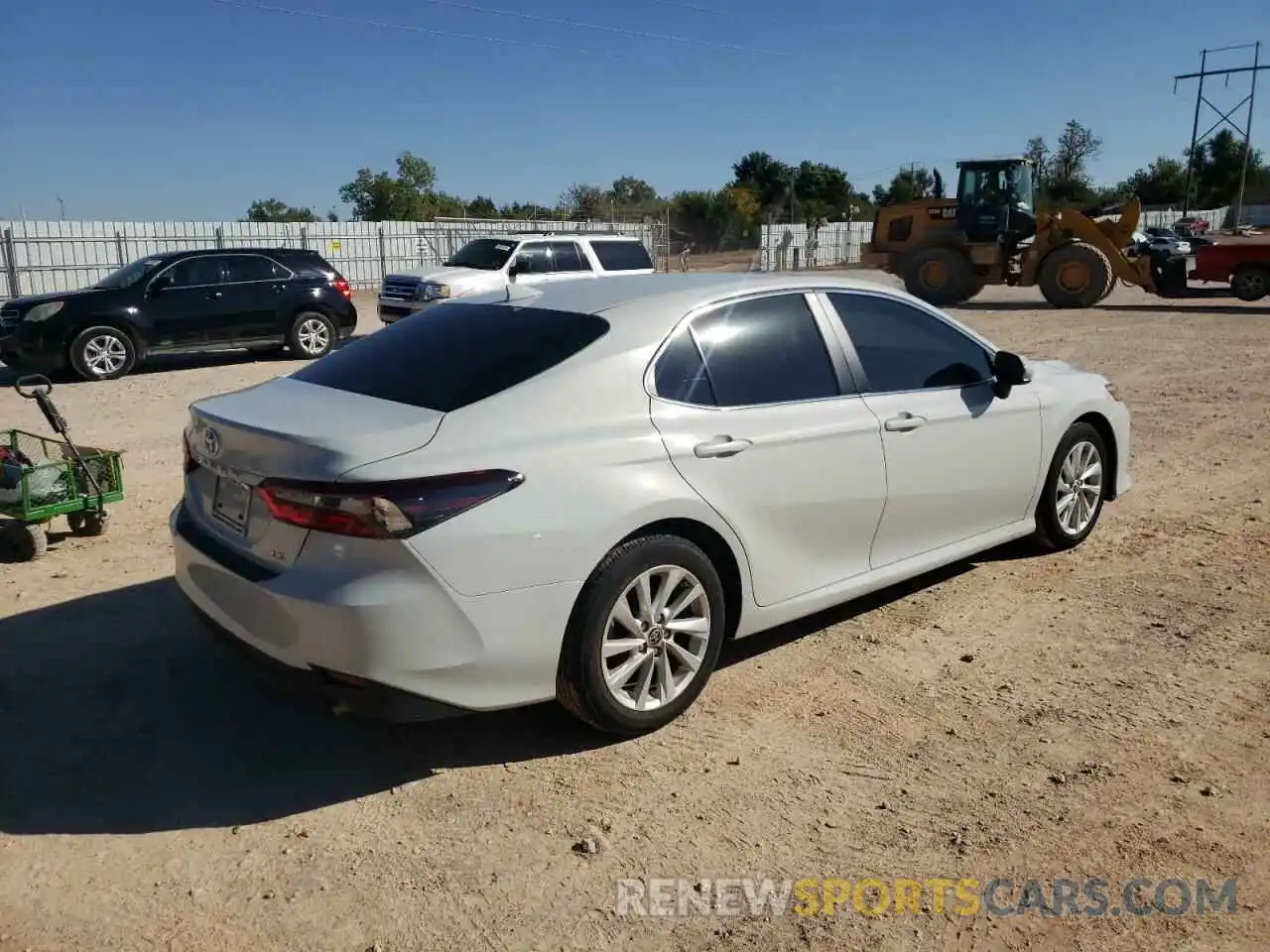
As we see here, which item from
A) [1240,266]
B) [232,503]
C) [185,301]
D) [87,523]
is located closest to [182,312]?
[185,301]

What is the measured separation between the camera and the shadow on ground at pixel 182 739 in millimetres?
3365

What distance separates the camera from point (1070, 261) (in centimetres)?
2175

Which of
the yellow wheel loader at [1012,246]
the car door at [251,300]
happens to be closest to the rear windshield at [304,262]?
the car door at [251,300]

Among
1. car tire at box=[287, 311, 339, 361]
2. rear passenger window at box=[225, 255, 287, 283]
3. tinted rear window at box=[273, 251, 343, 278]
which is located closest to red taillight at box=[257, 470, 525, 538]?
car tire at box=[287, 311, 339, 361]

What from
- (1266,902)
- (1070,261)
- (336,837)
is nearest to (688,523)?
(336,837)

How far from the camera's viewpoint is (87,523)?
6109 millimetres

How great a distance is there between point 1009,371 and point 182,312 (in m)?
11.6

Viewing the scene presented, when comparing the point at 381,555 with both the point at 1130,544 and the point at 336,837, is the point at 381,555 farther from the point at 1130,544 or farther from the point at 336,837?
the point at 1130,544

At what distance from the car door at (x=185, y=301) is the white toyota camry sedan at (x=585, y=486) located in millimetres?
10306

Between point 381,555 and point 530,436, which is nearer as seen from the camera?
point 381,555

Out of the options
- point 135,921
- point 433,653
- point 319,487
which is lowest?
point 135,921

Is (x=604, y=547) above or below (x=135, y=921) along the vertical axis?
above

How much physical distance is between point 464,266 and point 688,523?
1447 centimetres

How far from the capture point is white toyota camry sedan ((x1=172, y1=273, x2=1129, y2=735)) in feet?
10.5
